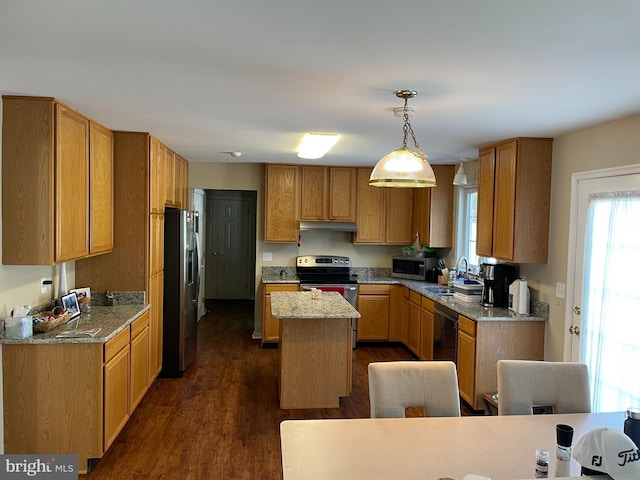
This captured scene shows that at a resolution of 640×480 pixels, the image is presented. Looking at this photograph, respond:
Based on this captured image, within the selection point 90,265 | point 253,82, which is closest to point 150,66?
point 253,82

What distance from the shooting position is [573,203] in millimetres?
3598

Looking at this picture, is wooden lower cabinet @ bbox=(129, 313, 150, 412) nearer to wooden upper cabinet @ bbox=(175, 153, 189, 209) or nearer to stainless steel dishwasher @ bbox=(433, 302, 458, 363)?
wooden upper cabinet @ bbox=(175, 153, 189, 209)

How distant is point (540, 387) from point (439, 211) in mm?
3861

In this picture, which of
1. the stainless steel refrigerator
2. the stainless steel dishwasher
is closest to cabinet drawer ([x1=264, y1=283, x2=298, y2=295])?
the stainless steel refrigerator

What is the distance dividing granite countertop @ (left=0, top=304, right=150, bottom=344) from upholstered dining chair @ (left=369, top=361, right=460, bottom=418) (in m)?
1.81

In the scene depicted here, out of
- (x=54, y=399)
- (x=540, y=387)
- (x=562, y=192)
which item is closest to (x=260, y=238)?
(x=54, y=399)

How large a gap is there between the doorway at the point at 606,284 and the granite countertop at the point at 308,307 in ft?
5.52

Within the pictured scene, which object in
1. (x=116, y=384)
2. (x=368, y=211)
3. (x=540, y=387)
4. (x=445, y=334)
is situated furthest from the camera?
(x=368, y=211)

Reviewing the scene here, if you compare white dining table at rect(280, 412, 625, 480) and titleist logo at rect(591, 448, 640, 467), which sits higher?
titleist logo at rect(591, 448, 640, 467)

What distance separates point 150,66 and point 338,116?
54.3 inches

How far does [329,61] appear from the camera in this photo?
2145mm

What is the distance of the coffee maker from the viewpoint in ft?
14.1

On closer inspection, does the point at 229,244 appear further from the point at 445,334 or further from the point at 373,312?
the point at 445,334

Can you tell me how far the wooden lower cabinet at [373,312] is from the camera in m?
6.13
